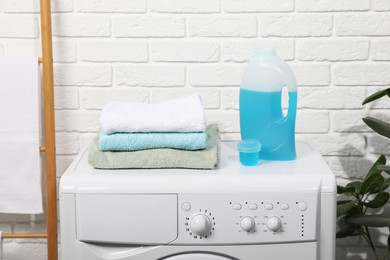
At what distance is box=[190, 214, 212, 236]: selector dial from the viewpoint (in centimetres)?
153

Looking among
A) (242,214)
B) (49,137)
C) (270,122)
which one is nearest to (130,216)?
(242,214)

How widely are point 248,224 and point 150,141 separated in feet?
1.13

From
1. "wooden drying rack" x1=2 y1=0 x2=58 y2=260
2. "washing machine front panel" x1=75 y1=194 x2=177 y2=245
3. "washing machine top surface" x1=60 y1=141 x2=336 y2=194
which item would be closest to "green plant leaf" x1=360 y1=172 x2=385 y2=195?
"washing machine top surface" x1=60 y1=141 x2=336 y2=194

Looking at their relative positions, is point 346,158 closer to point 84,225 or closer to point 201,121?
point 201,121

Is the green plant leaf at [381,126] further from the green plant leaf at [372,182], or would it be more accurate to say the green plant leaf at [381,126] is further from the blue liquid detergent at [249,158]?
the blue liquid detergent at [249,158]

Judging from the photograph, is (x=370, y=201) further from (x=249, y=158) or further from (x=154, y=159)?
(x=154, y=159)

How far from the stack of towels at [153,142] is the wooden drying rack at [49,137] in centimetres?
41

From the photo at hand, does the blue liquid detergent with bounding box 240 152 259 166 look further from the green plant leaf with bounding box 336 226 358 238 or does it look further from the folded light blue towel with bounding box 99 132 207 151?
the green plant leaf with bounding box 336 226 358 238

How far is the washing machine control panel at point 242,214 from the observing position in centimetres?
155

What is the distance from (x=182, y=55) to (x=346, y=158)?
0.68m

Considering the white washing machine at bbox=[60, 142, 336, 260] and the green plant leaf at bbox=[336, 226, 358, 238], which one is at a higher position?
the white washing machine at bbox=[60, 142, 336, 260]

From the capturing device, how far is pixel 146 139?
1641mm

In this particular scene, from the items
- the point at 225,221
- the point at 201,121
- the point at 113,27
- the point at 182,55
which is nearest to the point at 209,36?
the point at 182,55

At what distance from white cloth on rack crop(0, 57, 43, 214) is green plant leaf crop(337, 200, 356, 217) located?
99 cm
